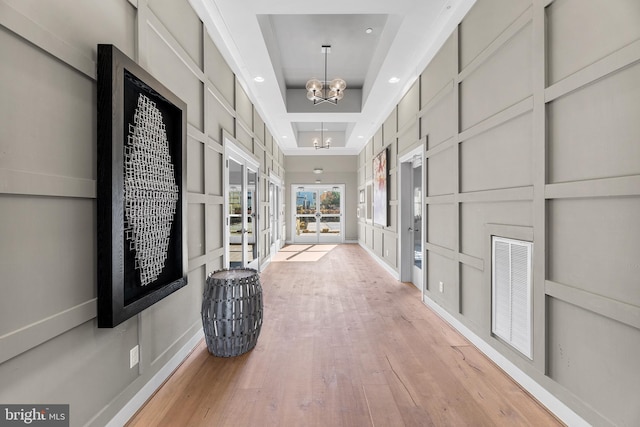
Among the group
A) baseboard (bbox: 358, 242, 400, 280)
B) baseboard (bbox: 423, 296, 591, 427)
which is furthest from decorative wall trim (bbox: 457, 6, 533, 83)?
baseboard (bbox: 358, 242, 400, 280)

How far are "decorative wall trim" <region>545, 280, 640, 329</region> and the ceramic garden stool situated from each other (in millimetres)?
2176

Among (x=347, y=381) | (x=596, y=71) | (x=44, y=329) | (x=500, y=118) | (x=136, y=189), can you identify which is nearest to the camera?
(x=44, y=329)

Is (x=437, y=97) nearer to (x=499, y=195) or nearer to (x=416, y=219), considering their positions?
(x=499, y=195)

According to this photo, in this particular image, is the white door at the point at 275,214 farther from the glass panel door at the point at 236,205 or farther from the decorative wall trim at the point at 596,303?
the decorative wall trim at the point at 596,303

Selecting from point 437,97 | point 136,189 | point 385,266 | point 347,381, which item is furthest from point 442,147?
point 385,266

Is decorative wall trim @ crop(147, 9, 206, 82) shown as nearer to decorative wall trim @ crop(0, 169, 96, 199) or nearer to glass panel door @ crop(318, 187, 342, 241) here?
decorative wall trim @ crop(0, 169, 96, 199)

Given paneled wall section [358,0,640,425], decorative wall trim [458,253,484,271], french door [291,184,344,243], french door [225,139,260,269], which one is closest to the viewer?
paneled wall section [358,0,640,425]

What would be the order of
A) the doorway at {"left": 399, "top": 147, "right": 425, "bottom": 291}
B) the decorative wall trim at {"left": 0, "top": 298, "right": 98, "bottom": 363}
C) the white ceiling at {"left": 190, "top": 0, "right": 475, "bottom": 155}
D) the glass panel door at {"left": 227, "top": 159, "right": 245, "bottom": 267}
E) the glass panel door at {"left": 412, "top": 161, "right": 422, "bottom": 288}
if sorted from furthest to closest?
the doorway at {"left": 399, "top": 147, "right": 425, "bottom": 291} < the glass panel door at {"left": 412, "top": 161, "right": 422, "bottom": 288} < the glass panel door at {"left": 227, "top": 159, "right": 245, "bottom": 267} < the white ceiling at {"left": 190, "top": 0, "right": 475, "bottom": 155} < the decorative wall trim at {"left": 0, "top": 298, "right": 98, "bottom": 363}

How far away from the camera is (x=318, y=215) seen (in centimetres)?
1077

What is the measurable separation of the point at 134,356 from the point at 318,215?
8.92m

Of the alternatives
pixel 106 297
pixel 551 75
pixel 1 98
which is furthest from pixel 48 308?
pixel 551 75

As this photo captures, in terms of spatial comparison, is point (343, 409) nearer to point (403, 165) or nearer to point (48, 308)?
point (48, 308)

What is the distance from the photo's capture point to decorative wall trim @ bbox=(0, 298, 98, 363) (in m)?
1.14

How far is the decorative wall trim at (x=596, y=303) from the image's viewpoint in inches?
57.1
